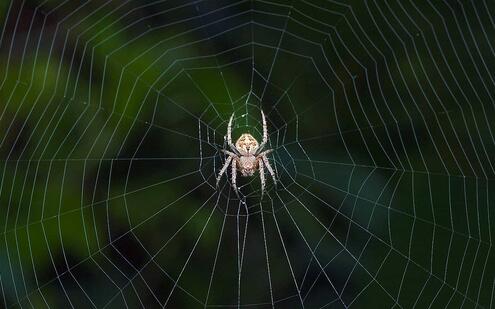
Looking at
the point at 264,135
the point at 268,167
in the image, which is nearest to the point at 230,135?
the point at 264,135

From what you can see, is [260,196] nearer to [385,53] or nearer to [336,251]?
[336,251]

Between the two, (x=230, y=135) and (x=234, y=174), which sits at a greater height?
(x=230, y=135)

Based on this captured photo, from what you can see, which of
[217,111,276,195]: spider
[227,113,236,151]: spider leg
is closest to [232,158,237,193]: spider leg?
[217,111,276,195]: spider

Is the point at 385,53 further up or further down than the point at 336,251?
further up

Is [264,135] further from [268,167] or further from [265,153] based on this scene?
[268,167]

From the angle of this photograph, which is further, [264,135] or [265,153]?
[265,153]

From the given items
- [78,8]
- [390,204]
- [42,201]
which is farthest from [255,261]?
[78,8]
